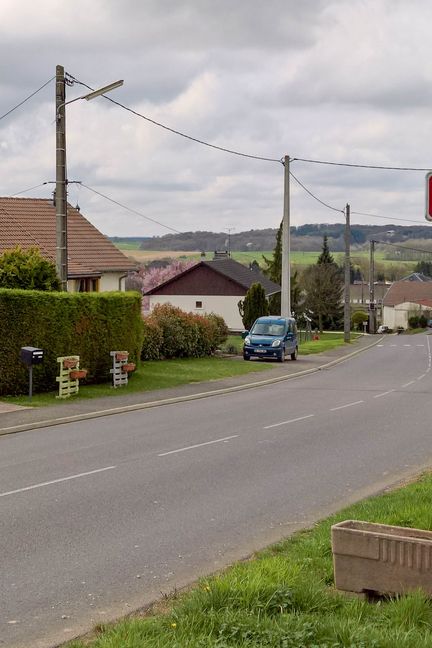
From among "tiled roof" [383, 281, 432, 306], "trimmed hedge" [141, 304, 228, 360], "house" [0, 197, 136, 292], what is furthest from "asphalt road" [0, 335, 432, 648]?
"tiled roof" [383, 281, 432, 306]

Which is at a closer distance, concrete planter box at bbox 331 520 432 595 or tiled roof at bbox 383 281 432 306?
concrete planter box at bbox 331 520 432 595

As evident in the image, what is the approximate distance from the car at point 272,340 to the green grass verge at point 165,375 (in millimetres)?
1360

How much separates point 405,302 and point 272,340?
351ft

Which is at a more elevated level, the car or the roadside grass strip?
the car

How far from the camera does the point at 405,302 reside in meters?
141

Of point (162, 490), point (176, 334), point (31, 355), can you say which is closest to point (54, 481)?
point (162, 490)

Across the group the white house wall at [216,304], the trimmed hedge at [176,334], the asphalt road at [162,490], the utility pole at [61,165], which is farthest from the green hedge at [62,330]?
the white house wall at [216,304]

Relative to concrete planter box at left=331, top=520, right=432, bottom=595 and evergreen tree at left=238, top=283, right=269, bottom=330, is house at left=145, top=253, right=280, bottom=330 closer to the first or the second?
evergreen tree at left=238, top=283, right=269, bottom=330

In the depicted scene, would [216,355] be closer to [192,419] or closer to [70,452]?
[192,419]

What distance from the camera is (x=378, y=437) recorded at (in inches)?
663

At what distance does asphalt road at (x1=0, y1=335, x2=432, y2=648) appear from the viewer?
7.62m

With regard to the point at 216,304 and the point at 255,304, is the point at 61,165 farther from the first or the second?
the point at 216,304

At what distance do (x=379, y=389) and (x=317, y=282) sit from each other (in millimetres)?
75359

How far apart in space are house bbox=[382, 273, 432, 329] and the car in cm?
9402
